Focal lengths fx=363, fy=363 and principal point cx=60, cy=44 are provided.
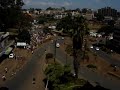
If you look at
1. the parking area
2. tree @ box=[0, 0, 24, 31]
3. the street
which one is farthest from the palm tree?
tree @ box=[0, 0, 24, 31]

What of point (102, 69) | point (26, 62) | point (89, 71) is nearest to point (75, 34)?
point (89, 71)

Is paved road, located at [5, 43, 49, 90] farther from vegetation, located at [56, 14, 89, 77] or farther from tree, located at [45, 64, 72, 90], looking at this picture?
vegetation, located at [56, 14, 89, 77]

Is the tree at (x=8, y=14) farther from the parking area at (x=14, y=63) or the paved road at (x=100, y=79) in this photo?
the paved road at (x=100, y=79)

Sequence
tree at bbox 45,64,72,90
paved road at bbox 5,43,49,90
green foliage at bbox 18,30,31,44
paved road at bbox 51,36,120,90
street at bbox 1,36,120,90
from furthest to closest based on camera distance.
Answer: green foliage at bbox 18,30,31,44
paved road at bbox 51,36,120,90
street at bbox 1,36,120,90
paved road at bbox 5,43,49,90
tree at bbox 45,64,72,90

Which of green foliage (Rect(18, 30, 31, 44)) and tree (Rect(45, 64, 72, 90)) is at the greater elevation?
tree (Rect(45, 64, 72, 90))

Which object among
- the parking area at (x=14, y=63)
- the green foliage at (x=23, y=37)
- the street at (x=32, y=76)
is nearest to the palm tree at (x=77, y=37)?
the street at (x=32, y=76)

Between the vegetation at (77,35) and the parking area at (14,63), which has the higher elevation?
the vegetation at (77,35)

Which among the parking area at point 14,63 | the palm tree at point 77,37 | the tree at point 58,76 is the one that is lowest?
the parking area at point 14,63

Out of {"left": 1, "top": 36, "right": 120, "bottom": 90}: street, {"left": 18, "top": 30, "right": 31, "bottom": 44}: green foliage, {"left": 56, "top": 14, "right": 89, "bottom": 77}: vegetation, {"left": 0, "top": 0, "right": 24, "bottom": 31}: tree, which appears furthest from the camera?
{"left": 0, "top": 0, "right": 24, "bottom": 31}: tree

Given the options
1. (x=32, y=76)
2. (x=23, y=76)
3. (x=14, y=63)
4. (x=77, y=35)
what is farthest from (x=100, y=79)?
(x=14, y=63)
